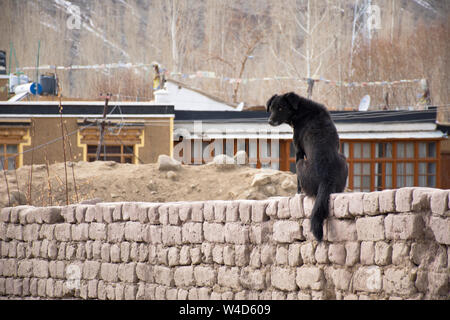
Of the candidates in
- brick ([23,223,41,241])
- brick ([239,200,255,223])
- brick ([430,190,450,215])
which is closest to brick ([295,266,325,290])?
brick ([239,200,255,223])

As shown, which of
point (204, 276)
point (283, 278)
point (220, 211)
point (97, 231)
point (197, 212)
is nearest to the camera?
point (283, 278)

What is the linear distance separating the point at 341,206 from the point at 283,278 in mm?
1378

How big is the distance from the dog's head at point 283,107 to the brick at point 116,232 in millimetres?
3676

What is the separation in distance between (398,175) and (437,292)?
22.8 meters

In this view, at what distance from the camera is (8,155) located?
27.1 metres

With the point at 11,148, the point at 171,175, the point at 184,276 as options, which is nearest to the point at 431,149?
the point at 171,175

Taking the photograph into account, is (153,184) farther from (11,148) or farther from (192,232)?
(192,232)

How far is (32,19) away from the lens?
62438 millimetres

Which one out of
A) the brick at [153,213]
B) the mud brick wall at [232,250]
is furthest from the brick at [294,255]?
the brick at [153,213]

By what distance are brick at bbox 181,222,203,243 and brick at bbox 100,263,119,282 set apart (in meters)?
1.79

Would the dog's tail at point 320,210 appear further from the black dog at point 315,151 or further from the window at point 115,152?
the window at point 115,152

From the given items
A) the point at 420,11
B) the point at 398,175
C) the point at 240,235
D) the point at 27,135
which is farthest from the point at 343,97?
the point at 240,235

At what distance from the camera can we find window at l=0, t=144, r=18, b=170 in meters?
27.1

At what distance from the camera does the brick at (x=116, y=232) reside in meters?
11.3
